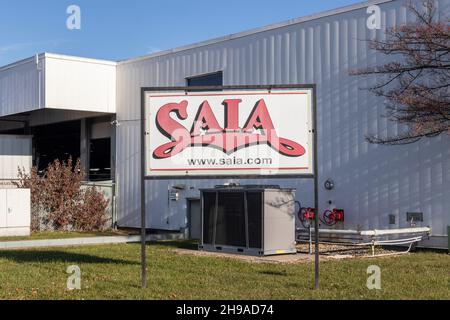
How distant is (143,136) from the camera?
10242 millimetres

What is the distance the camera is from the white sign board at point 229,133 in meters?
10.1

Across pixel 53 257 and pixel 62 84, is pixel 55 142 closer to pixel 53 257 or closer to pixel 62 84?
pixel 62 84

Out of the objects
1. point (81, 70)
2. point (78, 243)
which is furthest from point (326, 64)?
point (81, 70)

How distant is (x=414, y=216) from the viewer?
1648 centimetres

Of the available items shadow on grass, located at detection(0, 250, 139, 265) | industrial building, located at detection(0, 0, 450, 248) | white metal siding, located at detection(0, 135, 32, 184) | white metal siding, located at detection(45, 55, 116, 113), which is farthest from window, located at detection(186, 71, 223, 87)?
white metal siding, located at detection(0, 135, 32, 184)

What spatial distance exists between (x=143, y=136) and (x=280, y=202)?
5.74 metres

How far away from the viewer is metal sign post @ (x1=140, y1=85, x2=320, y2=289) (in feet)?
33.1

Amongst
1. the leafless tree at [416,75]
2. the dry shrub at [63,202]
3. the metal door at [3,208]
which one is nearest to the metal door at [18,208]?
the metal door at [3,208]

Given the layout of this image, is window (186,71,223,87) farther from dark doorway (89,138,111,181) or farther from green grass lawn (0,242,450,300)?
green grass lawn (0,242,450,300)

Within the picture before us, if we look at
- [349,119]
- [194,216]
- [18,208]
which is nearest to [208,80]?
[194,216]

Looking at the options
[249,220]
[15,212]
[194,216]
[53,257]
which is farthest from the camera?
[194,216]

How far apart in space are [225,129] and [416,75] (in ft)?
26.3
